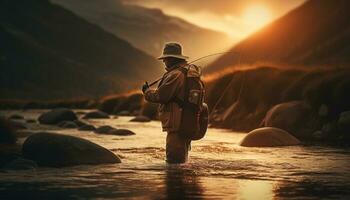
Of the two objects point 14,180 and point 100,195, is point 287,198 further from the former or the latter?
point 14,180

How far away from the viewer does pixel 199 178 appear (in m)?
10.2

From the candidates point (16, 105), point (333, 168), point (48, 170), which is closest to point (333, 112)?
point (333, 168)

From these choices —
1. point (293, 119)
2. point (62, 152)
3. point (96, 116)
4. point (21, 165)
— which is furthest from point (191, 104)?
point (96, 116)

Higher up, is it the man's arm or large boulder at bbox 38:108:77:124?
large boulder at bbox 38:108:77:124

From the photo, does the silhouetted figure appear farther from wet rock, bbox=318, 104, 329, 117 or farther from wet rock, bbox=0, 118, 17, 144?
wet rock, bbox=318, 104, 329, 117

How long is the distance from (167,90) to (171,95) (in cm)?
11

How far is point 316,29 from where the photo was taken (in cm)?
9731

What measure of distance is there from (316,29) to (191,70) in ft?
289

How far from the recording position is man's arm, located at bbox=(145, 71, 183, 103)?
11.8 meters

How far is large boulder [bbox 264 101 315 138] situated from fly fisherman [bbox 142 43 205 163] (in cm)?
993

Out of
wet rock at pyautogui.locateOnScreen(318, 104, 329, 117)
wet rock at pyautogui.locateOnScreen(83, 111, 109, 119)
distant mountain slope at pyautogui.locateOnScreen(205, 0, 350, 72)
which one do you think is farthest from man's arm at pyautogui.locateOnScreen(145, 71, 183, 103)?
distant mountain slope at pyautogui.locateOnScreen(205, 0, 350, 72)

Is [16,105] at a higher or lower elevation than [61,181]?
higher

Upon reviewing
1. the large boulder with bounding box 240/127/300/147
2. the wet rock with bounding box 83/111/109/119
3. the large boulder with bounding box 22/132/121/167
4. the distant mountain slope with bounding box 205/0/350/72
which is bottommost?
the large boulder with bounding box 22/132/121/167

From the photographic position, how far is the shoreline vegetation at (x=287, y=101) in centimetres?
2155
